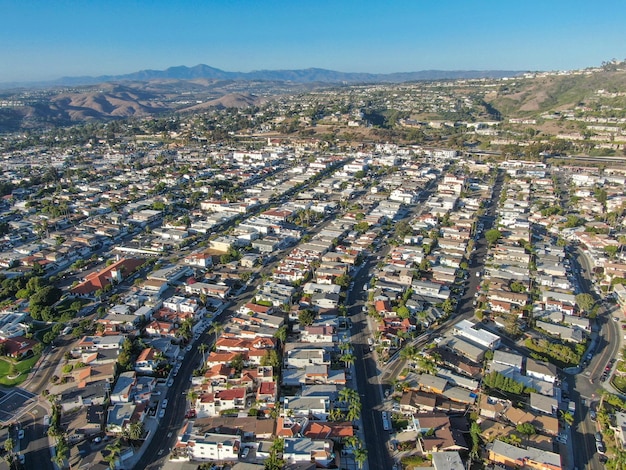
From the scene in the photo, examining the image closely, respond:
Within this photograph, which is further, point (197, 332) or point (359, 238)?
point (359, 238)

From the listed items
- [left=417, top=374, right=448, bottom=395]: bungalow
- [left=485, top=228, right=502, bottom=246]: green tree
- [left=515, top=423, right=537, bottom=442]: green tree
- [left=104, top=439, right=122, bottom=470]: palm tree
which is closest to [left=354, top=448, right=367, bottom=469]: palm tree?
[left=417, top=374, right=448, bottom=395]: bungalow

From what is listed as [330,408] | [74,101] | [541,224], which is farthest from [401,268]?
[74,101]

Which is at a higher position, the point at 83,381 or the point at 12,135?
the point at 12,135

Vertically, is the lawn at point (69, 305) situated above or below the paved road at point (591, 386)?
above

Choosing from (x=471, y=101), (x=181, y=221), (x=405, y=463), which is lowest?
(x=405, y=463)

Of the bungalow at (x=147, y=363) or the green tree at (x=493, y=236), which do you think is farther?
the green tree at (x=493, y=236)

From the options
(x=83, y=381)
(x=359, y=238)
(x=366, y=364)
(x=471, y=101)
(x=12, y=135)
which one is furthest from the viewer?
(x=471, y=101)

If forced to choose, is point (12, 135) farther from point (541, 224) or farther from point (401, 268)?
point (541, 224)

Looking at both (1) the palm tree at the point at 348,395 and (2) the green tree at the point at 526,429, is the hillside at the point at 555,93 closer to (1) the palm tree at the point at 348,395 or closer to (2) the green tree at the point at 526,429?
(2) the green tree at the point at 526,429

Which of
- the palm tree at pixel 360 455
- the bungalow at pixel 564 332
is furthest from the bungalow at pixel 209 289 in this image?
the bungalow at pixel 564 332
